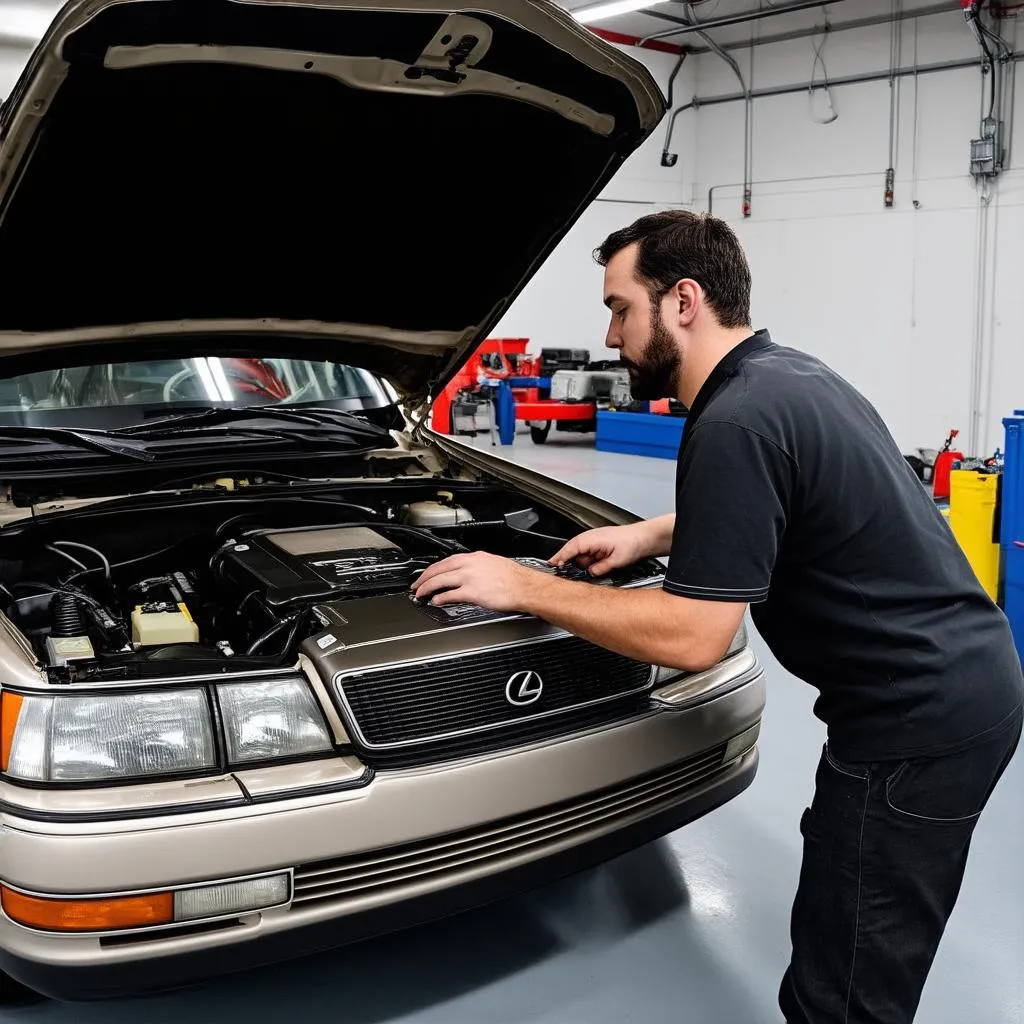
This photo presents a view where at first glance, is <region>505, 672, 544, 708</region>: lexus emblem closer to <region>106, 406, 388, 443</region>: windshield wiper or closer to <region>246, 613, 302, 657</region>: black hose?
<region>246, 613, 302, 657</region>: black hose

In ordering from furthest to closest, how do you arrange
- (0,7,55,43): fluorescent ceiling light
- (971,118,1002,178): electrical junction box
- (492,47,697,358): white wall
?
(492,47,697,358): white wall → (971,118,1002,178): electrical junction box → (0,7,55,43): fluorescent ceiling light

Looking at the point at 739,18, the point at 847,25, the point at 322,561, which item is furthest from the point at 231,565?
the point at 847,25

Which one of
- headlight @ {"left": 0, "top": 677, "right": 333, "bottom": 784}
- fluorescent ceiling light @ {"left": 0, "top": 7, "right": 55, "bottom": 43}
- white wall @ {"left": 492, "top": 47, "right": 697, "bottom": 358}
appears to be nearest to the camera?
headlight @ {"left": 0, "top": 677, "right": 333, "bottom": 784}

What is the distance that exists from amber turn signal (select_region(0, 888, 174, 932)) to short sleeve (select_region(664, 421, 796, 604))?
913 mm

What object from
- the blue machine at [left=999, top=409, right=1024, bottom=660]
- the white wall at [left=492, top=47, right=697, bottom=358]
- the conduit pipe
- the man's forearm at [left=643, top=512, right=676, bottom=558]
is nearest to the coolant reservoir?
the man's forearm at [left=643, top=512, right=676, bottom=558]

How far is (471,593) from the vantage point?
175cm

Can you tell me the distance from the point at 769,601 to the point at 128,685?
3.33 ft

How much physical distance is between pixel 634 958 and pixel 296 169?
71.4 inches

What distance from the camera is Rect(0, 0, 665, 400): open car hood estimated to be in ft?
5.95

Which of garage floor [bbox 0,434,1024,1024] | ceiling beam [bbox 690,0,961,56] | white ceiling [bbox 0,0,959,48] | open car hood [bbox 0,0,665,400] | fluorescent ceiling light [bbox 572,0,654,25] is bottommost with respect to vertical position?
garage floor [bbox 0,434,1024,1024]

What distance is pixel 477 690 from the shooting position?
1.78m

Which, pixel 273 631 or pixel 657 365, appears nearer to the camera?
pixel 657 365

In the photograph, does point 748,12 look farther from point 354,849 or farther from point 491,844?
point 354,849

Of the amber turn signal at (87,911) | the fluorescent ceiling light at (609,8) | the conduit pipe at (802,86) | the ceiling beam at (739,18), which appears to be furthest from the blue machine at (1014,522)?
the ceiling beam at (739,18)
